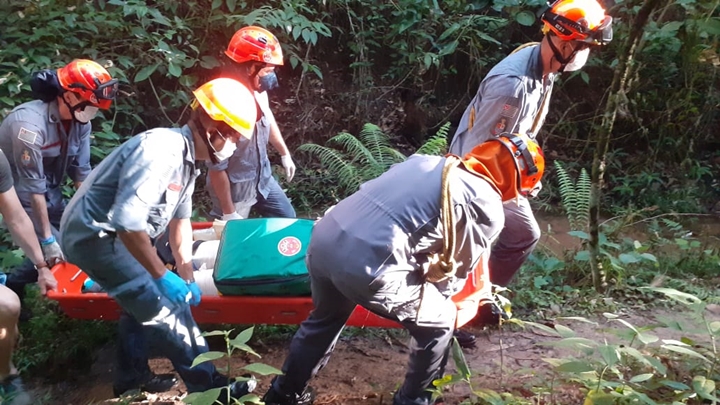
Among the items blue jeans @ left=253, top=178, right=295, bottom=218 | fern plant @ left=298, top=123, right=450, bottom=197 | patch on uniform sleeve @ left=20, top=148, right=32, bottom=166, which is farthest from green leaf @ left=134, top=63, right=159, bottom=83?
patch on uniform sleeve @ left=20, top=148, right=32, bottom=166

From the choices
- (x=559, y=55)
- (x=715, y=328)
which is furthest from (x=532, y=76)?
(x=715, y=328)

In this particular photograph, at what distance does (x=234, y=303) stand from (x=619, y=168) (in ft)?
19.4

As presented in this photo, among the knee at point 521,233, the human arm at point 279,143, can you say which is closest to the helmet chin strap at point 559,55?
the knee at point 521,233

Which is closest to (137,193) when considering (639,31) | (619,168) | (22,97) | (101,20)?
(639,31)

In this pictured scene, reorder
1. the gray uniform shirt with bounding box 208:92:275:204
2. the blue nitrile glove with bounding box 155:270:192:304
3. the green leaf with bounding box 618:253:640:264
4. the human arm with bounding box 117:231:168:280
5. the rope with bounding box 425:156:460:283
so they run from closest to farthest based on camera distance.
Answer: the rope with bounding box 425:156:460:283 → the human arm with bounding box 117:231:168:280 → the blue nitrile glove with bounding box 155:270:192:304 → the gray uniform shirt with bounding box 208:92:275:204 → the green leaf with bounding box 618:253:640:264

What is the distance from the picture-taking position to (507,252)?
11.8 ft

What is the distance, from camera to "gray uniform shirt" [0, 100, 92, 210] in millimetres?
3523

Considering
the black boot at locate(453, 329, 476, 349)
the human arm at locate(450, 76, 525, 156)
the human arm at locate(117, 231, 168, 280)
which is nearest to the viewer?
the human arm at locate(117, 231, 168, 280)

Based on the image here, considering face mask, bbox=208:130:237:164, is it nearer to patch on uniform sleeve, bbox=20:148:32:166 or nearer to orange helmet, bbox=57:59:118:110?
orange helmet, bbox=57:59:118:110

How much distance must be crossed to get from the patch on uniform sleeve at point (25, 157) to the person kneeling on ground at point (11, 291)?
1.32ft

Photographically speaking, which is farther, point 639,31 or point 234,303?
point 639,31

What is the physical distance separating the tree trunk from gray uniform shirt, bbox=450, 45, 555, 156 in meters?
0.68

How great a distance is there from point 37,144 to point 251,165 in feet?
4.36

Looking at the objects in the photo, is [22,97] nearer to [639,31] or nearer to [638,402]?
[639,31]
